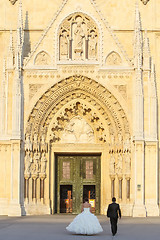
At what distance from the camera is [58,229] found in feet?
64.7

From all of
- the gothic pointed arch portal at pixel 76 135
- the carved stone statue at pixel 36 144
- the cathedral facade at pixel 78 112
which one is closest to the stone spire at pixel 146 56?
the cathedral facade at pixel 78 112

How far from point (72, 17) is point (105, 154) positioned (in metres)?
6.80

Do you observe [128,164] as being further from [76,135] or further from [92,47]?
[92,47]

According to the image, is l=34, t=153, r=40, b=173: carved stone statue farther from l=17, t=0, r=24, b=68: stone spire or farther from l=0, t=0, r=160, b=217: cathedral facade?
l=17, t=0, r=24, b=68: stone spire

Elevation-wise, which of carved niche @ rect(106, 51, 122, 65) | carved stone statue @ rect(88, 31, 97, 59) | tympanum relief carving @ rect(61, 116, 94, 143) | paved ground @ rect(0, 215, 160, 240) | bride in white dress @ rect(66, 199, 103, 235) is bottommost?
paved ground @ rect(0, 215, 160, 240)

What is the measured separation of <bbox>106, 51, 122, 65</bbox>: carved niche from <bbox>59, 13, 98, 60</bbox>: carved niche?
0.67 meters

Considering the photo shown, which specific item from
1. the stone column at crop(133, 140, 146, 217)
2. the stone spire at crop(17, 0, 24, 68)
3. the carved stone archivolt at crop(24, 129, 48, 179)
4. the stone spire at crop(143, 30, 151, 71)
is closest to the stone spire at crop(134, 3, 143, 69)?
the stone spire at crop(143, 30, 151, 71)

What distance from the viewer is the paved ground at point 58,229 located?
17.4 metres

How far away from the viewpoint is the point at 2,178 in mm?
26812

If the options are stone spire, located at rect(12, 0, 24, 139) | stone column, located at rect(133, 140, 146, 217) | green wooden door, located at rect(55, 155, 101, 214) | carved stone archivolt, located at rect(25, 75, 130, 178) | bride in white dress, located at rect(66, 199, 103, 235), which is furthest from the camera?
green wooden door, located at rect(55, 155, 101, 214)

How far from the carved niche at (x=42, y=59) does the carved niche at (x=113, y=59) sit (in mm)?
2807

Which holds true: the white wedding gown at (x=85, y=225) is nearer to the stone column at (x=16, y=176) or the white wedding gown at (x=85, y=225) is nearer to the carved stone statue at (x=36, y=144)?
the stone column at (x=16, y=176)

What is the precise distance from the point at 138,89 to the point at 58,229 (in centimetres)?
925

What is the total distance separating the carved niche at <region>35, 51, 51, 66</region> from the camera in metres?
27.4
